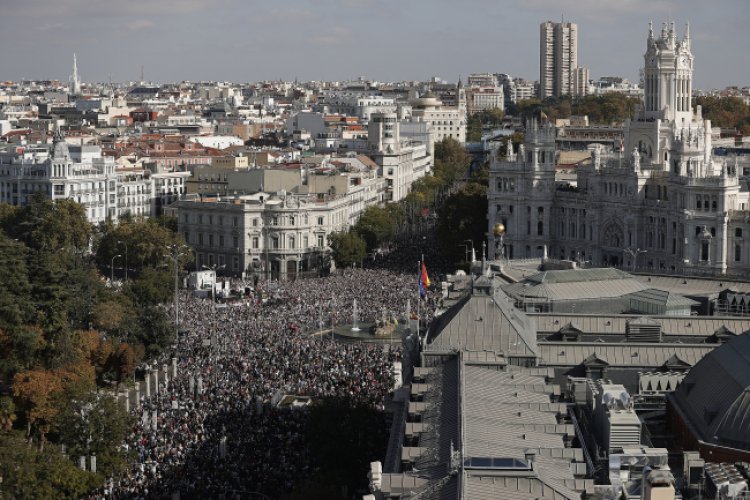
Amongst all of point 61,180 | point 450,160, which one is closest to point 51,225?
point 61,180

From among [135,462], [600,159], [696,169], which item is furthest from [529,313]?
[600,159]

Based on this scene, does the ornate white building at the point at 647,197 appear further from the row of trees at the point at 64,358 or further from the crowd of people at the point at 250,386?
the row of trees at the point at 64,358

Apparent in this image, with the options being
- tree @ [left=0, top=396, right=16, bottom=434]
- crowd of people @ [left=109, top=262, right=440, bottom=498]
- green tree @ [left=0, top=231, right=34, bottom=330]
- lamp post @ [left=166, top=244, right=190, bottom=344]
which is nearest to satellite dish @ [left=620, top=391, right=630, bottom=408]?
crowd of people @ [left=109, top=262, right=440, bottom=498]

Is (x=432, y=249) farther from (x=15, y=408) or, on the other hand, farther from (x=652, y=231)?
(x=15, y=408)

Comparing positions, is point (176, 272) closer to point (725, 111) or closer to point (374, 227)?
point (374, 227)

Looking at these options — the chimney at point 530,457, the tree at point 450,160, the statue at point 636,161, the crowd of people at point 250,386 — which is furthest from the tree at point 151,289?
the tree at point 450,160

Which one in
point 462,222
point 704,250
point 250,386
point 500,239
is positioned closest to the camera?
point 250,386

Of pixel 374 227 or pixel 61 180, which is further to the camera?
pixel 61 180
